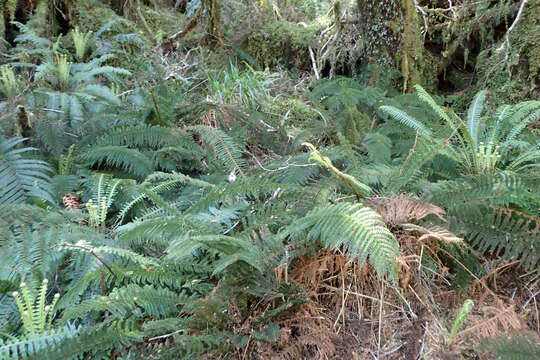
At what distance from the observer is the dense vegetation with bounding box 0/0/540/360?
160 centimetres

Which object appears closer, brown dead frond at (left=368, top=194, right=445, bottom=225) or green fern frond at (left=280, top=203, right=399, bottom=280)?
green fern frond at (left=280, top=203, right=399, bottom=280)

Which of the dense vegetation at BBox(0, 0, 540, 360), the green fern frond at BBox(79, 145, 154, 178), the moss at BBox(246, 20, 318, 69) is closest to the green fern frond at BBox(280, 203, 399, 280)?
the dense vegetation at BBox(0, 0, 540, 360)

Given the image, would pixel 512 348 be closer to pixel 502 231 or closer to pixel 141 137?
pixel 502 231

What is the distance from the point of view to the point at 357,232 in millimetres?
1516

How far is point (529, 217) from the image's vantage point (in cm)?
173

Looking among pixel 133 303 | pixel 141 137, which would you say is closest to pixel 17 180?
pixel 141 137

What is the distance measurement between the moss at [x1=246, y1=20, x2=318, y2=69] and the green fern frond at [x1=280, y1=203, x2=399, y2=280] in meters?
3.62

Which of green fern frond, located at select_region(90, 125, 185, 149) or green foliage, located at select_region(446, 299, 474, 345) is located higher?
green fern frond, located at select_region(90, 125, 185, 149)

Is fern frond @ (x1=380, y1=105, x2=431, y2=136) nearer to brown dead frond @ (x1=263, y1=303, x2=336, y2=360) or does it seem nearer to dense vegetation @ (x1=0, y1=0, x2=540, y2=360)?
dense vegetation @ (x1=0, y1=0, x2=540, y2=360)

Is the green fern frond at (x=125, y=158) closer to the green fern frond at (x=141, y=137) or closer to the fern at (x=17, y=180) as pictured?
the green fern frond at (x=141, y=137)

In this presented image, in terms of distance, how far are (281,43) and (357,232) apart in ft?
13.2

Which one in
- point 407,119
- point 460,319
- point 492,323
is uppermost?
point 407,119

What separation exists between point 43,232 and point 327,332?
1.25 m

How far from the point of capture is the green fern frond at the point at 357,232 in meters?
1.45
